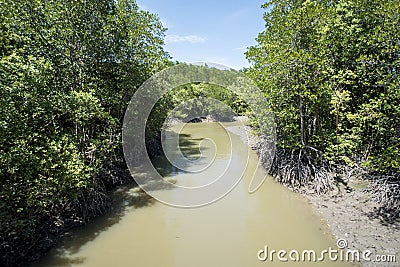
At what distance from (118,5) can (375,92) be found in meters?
8.73

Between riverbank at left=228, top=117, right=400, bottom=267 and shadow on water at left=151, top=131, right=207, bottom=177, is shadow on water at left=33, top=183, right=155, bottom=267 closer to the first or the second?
shadow on water at left=151, top=131, right=207, bottom=177

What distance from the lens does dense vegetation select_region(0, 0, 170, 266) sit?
4.53m

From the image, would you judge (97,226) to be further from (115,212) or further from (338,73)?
(338,73)

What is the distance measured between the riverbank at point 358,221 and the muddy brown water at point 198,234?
0.29m

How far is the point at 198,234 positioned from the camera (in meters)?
6.11

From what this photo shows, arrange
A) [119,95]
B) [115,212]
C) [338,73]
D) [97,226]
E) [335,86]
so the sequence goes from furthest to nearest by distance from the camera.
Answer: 1. [119,95]
2. [335,86]
3. [115,212]
4. [338,73]
5. [97,226]

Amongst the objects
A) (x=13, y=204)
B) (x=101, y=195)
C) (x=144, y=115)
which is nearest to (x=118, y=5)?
(x=144, y=115)

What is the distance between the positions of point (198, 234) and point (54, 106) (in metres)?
4.46

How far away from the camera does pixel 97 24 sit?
23.2 ft

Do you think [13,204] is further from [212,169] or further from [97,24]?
[212,169]

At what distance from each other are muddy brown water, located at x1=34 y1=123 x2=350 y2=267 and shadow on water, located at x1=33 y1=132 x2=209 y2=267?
0.8 inches

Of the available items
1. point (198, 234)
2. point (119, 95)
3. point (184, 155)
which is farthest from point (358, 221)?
point (184, 155)

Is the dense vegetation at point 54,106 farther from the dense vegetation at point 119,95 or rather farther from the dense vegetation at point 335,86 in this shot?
the dense vegetation at point 335,86

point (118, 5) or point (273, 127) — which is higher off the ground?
point (118, 5)
